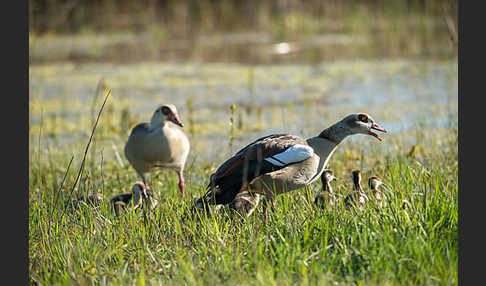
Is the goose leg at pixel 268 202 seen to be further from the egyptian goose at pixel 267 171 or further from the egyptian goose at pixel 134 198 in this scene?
the egyptian goose at pixel 134 198

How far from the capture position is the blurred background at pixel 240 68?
9203mm

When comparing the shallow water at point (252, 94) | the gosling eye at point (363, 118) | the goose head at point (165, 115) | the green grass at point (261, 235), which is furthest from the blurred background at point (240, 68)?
the gosling eye at point (363, 118)

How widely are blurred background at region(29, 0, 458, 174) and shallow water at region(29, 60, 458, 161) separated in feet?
0.10

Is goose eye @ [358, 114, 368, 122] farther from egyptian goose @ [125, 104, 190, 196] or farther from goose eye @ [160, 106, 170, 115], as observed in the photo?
goose eye @ [160, 106, 170, 115]

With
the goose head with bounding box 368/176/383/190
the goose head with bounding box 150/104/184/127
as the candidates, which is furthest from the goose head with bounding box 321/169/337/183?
the goose head with bounding box 150/104/184/127

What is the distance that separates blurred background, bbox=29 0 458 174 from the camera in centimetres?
920

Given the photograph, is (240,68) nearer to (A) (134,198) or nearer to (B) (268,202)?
(A) (134,198)

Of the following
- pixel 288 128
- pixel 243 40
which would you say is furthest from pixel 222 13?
pixel 288 128

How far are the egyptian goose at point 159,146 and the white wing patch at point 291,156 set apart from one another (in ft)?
6.03

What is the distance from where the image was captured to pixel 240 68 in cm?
1381

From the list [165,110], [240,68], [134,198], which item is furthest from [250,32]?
[134,198]

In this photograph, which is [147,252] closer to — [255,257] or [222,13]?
[255,257]

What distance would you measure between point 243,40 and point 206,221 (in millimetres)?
13106

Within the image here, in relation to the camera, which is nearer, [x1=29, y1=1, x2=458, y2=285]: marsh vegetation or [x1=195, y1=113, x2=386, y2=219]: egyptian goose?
[x1=29, y1=1, x2=458, y2=285]: marsh vegetation
